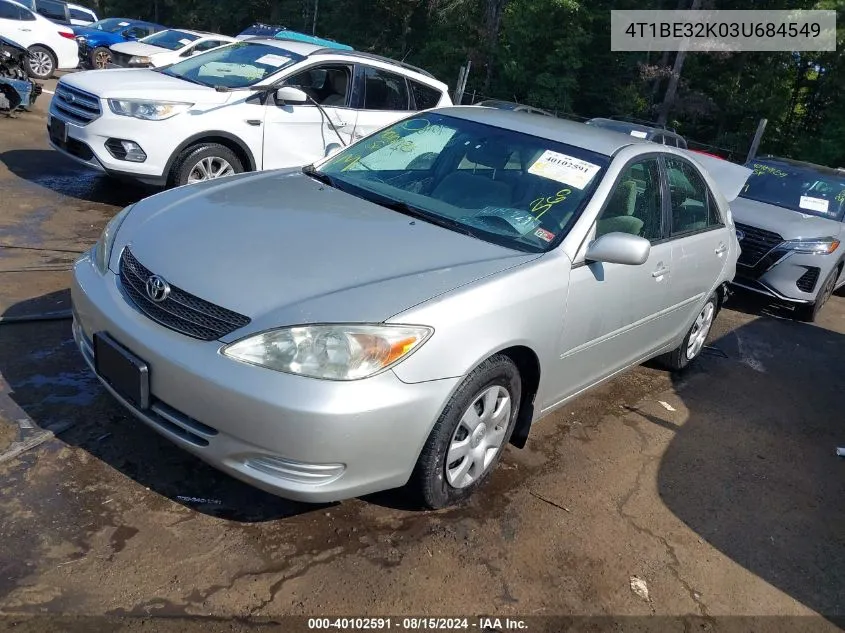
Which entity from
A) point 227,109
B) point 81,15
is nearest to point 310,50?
point 227,109

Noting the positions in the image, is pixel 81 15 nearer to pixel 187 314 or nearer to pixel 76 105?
pixel 76 105

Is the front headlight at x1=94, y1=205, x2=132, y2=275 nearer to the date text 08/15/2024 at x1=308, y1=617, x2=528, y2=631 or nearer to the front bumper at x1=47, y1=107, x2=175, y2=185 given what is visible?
the date text 08/15/2024 at x1=308, y1=617, x2=528, y2=631

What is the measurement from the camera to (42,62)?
601 inches

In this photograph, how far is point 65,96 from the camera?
22.1ft

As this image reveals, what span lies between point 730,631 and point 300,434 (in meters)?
1.86

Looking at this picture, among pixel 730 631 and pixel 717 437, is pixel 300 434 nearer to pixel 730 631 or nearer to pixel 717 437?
pixel 730 631

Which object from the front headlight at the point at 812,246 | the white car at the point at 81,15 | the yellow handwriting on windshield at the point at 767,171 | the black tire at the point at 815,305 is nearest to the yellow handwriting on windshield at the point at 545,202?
the front headlight at the point at 812,246

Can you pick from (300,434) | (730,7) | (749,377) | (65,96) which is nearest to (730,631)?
(300,434)

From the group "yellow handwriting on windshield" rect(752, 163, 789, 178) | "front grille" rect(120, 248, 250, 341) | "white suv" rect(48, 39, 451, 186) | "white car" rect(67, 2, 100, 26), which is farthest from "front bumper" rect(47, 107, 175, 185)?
"white car" rect(67, 2, 100, 26)

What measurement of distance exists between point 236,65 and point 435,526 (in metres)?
5.85

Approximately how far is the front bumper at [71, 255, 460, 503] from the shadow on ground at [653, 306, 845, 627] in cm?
167

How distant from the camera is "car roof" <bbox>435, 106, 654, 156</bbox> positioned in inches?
152

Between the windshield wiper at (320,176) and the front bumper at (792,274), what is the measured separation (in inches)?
207

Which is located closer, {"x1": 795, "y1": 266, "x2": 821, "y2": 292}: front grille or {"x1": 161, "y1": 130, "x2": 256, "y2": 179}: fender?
{"x1": 161, "y1": 130, "x2": 256, "y2": 179}: fender
